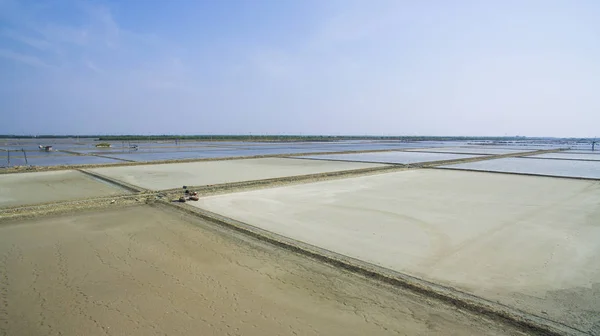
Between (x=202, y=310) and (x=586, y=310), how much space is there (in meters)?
4.50

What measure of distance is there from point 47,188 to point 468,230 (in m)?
13.5

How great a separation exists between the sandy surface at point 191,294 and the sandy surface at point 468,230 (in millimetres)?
945

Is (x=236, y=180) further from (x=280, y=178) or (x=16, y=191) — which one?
(x=16, y=191)

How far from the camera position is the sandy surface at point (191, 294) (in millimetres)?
3828

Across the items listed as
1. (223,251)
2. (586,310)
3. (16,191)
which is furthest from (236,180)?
(586,310)

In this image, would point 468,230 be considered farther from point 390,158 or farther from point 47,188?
point 390,158

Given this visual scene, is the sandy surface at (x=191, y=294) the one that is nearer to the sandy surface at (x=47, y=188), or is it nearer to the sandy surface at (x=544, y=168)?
the sandy surface at (x=47, y=188)

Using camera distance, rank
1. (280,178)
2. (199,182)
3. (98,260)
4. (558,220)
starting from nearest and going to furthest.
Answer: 1. (98,260)
2. (558,220)
3. (199,182)
4. (280,178)

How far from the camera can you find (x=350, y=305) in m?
4.30

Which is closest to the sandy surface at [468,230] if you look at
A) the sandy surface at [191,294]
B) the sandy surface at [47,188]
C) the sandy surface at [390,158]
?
the sandy surface at [191,294]

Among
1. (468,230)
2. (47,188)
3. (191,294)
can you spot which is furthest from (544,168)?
(47,188)

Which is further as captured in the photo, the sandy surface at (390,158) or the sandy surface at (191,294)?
the sandy surface at (390,158)

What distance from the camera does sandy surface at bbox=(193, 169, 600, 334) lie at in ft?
15.6

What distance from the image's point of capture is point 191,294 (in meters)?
4.56
